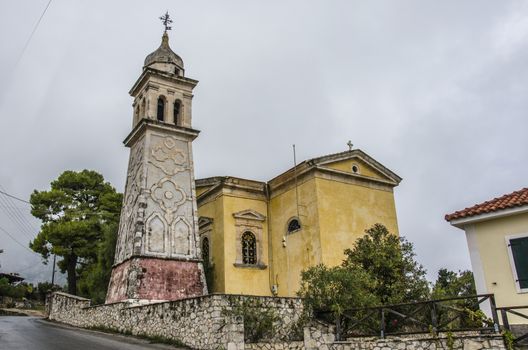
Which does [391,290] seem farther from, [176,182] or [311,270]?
[176,182]

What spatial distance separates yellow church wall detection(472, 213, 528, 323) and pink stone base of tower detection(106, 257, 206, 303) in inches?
465

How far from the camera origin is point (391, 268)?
1555 cm

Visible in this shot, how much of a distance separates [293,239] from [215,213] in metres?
4.43

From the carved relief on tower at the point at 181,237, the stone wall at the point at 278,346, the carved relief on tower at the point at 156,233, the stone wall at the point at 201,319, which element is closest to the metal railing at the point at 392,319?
the stone wall at the point at 278,346

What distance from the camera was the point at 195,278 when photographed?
2030 centimetres

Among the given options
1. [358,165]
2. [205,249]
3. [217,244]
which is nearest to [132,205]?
[217,244]

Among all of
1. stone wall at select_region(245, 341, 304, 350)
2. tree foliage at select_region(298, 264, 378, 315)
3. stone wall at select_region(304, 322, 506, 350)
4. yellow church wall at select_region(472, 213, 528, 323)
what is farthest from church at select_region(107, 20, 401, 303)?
yellow church wall at select_region(472, 213, 528, 323)

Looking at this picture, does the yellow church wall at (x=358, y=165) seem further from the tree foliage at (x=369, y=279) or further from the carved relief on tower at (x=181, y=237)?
the carved relief on tower at (x=181, y=237)

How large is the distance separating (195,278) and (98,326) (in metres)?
4.37

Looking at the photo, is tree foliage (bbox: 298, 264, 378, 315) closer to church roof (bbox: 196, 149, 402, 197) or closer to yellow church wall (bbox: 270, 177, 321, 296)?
yellow church wall (bbox: 270, 177, 321, 296)

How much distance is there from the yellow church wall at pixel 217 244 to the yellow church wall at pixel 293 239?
8.55 feet

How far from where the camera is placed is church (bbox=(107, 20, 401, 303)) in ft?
65.9

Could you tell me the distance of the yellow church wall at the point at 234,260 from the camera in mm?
21859

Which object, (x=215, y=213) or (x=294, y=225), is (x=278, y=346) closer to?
(x=294, y=225)
